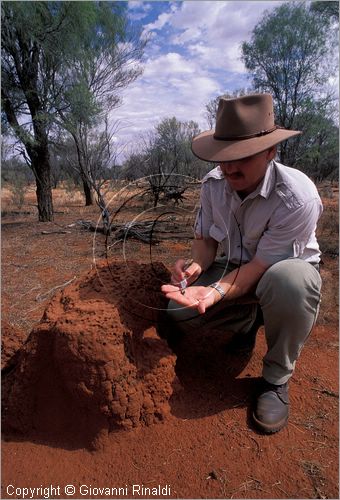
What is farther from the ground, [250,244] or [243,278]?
[250,244]

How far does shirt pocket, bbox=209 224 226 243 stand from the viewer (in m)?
2.24

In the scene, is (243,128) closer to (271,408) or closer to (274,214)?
(274,214)

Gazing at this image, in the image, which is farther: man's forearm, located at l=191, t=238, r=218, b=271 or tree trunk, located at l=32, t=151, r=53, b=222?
tree trunk, located at l=32, t=151, r=53, b=222

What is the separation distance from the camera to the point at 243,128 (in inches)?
70.3

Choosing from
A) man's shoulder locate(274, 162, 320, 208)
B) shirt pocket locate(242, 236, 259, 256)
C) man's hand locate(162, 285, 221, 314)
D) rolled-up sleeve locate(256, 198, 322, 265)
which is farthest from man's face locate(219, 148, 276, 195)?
Answer: man's hand locate(162, 285, 221, 314)

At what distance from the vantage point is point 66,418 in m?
1.84

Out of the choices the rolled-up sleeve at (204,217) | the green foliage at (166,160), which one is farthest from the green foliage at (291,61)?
the rolled-up sleeve at (204,217)

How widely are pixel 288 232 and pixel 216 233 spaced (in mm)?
494

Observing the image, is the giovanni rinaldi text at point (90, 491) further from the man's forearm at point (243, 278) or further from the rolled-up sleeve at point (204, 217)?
the rolled-up sleeve at point (204, 217)

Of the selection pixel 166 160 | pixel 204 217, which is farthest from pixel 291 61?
pixel 204 217

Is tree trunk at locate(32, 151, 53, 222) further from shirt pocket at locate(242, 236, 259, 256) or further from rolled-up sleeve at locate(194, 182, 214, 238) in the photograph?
shirt pocket at locate(242, 236, 259, 256)

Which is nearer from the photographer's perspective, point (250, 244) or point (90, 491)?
point (90, 491)

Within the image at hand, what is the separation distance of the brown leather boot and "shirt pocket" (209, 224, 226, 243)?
2.97 feet

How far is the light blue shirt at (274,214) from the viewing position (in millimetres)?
1891
